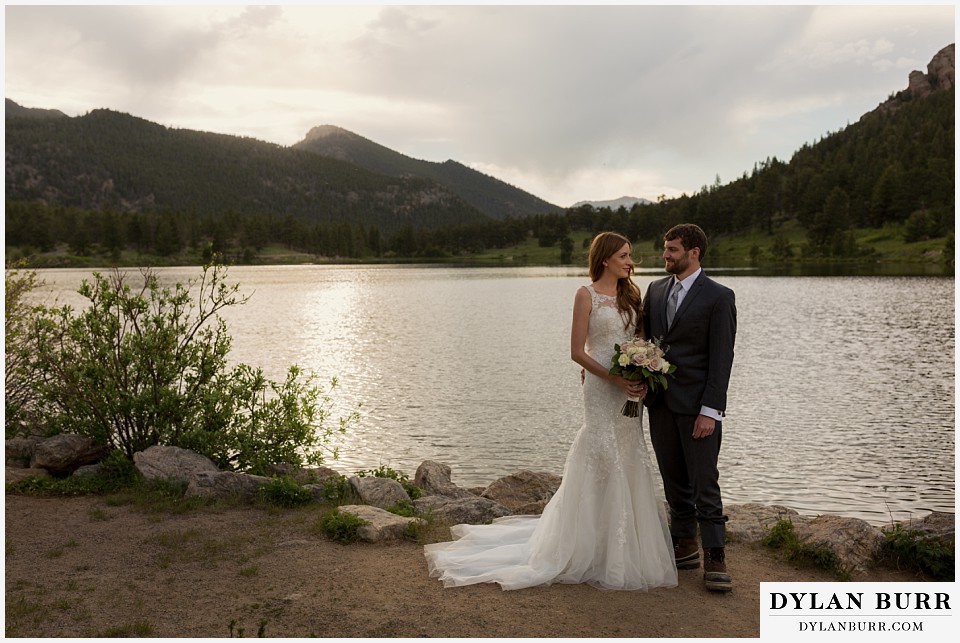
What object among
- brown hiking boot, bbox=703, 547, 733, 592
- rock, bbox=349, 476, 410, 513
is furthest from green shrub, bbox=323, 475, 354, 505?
brown hiking boot, bbox=703, 547, 733, 592

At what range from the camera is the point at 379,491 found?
9.58 metres

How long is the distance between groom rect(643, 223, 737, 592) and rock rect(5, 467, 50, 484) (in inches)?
351

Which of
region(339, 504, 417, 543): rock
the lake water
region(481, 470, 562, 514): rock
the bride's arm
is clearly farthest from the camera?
the lake water

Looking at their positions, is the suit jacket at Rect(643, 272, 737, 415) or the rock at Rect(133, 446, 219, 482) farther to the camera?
the rock at Rect(133, 446, 219, 482)

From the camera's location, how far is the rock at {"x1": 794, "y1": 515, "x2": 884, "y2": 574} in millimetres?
7102

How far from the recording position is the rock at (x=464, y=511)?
8758 millimetres

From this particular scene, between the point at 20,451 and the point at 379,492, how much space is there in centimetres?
662

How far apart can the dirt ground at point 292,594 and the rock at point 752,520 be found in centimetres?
25

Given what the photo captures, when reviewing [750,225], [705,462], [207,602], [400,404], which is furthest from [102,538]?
[750,225]

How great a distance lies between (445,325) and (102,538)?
34112 mm

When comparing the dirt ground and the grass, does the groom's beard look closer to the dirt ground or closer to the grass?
the dirt ground

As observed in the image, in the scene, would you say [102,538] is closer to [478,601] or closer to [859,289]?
[478,601]

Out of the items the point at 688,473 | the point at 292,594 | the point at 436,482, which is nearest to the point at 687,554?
the point at 688,473

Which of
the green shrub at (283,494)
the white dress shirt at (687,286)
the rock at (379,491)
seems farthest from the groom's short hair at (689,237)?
the green shrub at (283,494)
